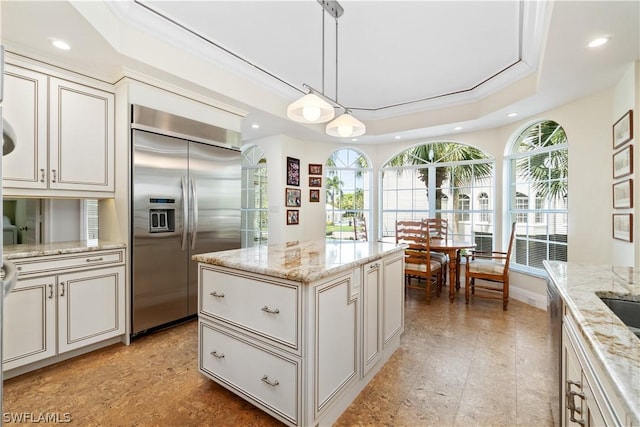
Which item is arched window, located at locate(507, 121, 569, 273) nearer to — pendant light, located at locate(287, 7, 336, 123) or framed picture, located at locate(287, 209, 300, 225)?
pendant light, located at locate(287, 7, 336, 123)

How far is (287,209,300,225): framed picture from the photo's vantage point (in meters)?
4.84

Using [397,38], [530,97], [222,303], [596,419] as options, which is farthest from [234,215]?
[530,97]

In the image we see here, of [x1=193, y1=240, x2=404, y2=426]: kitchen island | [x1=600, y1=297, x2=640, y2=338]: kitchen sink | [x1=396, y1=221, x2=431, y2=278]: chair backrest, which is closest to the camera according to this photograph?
[x1=600, y1=297, x2=640, y2=338]: kitchen sink

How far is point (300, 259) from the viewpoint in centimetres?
186

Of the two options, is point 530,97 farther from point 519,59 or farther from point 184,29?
point 184,29

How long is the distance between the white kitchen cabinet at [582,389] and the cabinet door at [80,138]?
3.38 meters

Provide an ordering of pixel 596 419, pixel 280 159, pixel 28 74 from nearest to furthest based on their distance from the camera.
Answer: pixel 596 419, pixel 28 74, pixel 280 159

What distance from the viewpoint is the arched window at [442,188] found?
15.1ft

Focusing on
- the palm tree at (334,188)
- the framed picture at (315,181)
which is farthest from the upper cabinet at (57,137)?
the palm tree at (334,188)

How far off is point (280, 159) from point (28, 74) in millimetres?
2986

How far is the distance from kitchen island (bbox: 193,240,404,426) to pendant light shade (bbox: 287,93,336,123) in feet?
3.55

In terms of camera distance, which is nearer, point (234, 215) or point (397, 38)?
point (397, 38)

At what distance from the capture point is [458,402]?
6.14 ft

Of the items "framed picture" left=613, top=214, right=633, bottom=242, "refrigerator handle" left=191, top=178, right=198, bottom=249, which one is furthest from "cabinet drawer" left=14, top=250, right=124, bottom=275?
"framed picture" left=613, top=214, right=633, bottom=242
